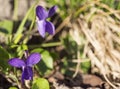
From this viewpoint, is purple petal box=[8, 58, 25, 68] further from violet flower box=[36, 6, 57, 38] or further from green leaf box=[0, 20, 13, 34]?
green leaf box=[0, 20, 13, 34]

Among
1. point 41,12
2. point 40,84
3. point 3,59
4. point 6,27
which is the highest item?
point 41,12

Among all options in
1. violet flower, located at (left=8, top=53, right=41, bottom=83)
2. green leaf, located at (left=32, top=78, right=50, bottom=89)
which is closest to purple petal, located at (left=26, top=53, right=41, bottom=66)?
violet flower, located at (left=8, top=53, right=41, bottom=83)

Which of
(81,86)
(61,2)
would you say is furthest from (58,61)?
(61,2)

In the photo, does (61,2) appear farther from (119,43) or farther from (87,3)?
(119,43)

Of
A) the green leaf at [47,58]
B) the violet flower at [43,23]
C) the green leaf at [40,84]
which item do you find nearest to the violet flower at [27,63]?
the green leaf at [40,84]

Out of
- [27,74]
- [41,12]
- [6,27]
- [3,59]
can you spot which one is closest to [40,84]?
[27,74]

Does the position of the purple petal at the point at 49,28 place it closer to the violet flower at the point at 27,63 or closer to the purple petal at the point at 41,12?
the purple petal at the point at 41,12

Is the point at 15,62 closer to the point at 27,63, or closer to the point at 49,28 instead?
the point at 27,63
